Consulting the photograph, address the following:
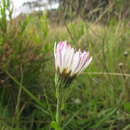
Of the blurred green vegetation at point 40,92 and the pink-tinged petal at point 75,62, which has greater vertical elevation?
the pink-tinged petal at point 75,62

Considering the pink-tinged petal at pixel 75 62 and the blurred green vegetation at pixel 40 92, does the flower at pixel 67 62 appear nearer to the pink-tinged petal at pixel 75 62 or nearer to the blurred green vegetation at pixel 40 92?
the pink-tinged petal at pixel 75 62

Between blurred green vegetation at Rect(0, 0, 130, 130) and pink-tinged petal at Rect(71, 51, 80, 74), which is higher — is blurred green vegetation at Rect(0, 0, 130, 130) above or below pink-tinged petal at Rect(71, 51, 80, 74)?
below

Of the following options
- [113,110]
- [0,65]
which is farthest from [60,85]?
[0,65]

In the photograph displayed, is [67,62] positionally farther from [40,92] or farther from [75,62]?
[40,92]

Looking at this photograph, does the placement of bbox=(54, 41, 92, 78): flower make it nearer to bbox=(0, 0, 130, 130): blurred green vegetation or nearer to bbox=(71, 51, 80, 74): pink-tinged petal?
bbox=(71, 51, 80, 74): pink-tinged petal

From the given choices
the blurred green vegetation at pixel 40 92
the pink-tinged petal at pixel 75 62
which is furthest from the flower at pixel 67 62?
the blurred green vegetation at pixel 40 92

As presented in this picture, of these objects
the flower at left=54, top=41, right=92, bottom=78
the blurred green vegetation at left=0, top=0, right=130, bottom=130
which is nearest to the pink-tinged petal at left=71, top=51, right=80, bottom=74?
the flower at left=54, top=41, right=92, bottom=78

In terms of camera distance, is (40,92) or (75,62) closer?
(75,62)

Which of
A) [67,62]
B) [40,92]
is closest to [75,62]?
[67,62]

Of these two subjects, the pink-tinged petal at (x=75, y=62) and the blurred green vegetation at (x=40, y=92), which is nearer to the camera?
the pink-tinged petal at (x=75, y=62)

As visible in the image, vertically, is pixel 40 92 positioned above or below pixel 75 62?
below

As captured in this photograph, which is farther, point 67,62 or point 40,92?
point 40,92
